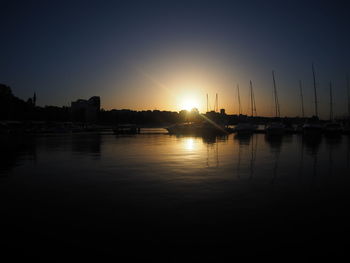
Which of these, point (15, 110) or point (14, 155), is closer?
point (14, 155)

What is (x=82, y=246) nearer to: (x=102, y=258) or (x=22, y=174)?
(x=102, y=258)

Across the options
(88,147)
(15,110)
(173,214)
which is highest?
(15,110)

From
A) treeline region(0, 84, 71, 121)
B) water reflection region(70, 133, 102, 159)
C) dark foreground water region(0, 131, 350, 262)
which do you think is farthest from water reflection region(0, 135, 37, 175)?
treeline region(0, 84, 71, 121)

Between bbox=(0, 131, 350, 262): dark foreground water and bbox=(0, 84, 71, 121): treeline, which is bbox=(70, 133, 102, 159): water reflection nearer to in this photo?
bbox=(0, 131, 350, 262): dark foreground water

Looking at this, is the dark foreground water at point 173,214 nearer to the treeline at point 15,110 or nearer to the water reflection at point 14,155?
the water reflection at point 14,155

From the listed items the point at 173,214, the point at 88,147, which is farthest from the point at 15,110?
the point at 173,214

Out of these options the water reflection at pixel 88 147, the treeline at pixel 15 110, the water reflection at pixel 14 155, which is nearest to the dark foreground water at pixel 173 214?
the water reflection at pixel 14 155

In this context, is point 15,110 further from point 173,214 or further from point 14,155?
point 173,214

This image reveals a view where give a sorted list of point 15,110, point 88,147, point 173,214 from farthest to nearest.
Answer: point 15,110, point 88,147, point 173,214

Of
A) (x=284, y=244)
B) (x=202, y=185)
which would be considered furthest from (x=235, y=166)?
(x=284, y=244)

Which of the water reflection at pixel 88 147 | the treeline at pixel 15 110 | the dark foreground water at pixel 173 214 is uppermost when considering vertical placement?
the treeline at pixel 15 110

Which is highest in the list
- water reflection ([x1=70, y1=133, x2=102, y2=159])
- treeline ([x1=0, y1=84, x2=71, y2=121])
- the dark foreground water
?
treeline ([x1=0, y1=84, x2=71, y2=121])

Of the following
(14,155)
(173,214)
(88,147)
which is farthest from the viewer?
(88,147)

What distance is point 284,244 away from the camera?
17.2 ft
